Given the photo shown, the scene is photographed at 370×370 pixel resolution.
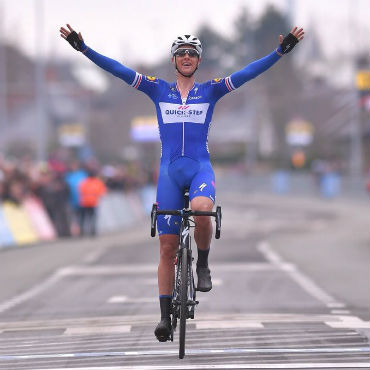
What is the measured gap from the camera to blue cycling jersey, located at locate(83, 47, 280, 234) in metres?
8.05

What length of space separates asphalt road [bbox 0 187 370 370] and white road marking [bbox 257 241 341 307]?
0.02 m

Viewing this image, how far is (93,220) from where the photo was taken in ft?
86.1

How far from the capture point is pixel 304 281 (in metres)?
14.1

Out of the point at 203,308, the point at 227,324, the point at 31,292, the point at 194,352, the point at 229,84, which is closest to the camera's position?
the point at 194,352

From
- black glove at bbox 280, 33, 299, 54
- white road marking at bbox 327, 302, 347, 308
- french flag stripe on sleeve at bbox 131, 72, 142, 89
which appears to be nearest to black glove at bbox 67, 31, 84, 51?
french flag stripe on sleeve at bbox 131, 72, 142, 89

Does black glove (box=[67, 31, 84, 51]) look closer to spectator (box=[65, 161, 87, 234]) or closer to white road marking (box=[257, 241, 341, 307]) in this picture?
white road marking (box=[257, 241, 341, 307])

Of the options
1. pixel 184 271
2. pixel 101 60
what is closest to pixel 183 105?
A: pixel 101 60

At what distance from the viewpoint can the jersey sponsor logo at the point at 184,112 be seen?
8250 mm

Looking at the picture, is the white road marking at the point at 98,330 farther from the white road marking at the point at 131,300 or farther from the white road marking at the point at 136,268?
the white road marking at the point at 136,268

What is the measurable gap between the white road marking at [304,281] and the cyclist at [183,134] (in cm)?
357

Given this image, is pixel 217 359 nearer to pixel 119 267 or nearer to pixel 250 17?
pixel 119 267

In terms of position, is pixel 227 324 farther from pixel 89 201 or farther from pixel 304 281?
pixel 89 201

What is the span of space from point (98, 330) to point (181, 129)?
2049mm

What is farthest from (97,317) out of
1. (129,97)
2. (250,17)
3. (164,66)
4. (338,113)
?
(129,97)
